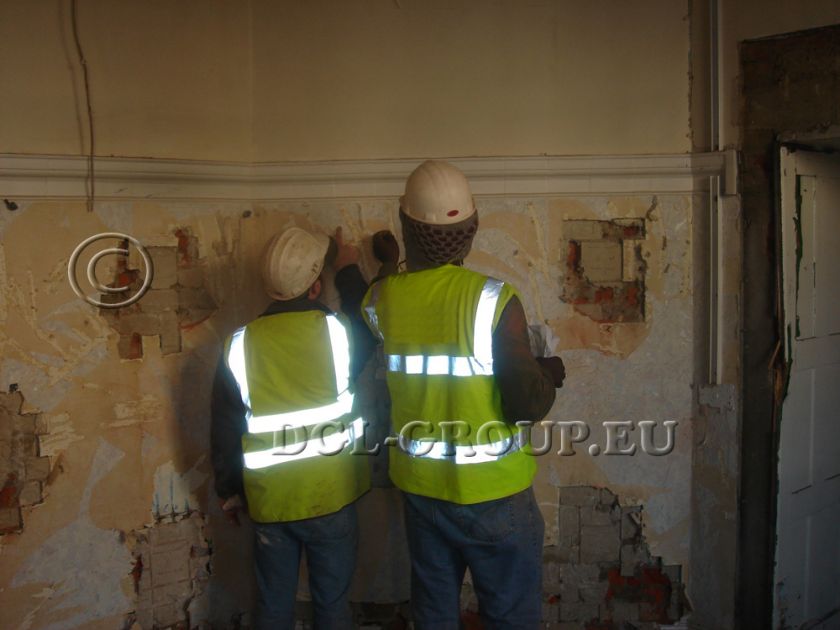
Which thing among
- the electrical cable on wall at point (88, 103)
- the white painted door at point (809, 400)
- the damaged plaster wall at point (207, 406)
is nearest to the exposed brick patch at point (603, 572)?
the damaged plaster wall at point (207, 406)

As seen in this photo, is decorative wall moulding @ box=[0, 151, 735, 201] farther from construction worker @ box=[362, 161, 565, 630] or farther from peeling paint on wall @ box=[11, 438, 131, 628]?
peeling paint on wall @ box=[11, 438, 131, 628]

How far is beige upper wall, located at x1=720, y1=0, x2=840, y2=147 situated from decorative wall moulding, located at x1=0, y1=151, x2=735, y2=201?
138mm

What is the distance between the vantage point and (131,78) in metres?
2.34

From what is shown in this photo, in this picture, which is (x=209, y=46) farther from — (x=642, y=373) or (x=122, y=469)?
(x=642, y=373)

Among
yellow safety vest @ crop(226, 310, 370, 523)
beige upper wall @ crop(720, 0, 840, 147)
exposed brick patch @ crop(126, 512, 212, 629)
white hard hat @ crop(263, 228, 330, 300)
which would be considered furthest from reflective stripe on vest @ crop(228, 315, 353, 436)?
beige upper wall @ crop(720, 0, 840, 147)

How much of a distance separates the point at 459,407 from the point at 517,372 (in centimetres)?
19

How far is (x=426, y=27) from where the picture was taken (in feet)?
8.13

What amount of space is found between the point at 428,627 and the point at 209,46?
6.83 ft

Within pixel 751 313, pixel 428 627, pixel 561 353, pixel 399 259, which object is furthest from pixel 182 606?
pixel 751 313

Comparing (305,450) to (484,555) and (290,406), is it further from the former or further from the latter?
(484,555)

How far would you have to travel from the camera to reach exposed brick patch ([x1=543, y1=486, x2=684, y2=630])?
257 centimetres

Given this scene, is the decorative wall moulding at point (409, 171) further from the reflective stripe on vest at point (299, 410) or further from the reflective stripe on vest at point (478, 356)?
the reflective stripe on vest at point (478, 356)

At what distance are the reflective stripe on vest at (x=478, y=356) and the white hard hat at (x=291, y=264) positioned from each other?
524 millimetres

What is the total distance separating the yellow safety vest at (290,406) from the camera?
6.86ft
